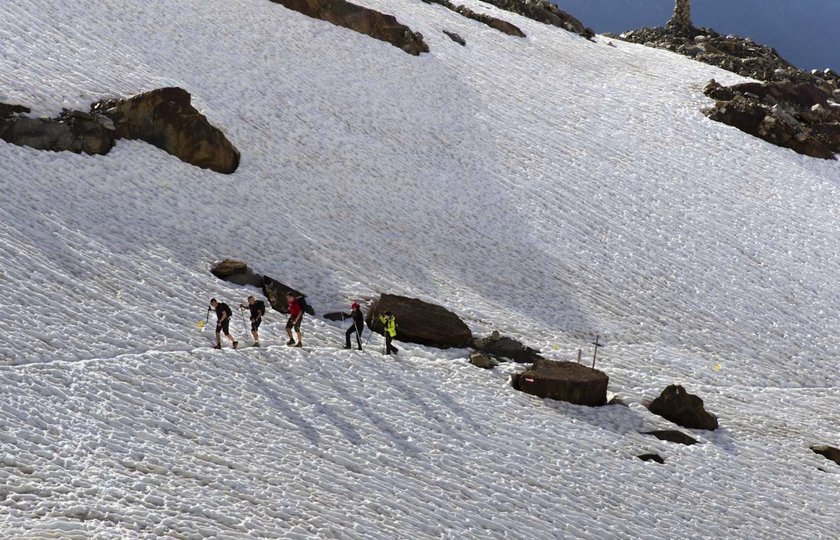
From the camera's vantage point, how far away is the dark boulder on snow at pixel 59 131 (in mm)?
29234

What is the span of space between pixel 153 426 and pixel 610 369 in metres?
14.2

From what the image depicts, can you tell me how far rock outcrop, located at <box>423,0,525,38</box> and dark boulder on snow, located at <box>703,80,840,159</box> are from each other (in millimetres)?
11993

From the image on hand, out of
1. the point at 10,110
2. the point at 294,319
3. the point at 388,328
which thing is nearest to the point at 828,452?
the point at 388,328

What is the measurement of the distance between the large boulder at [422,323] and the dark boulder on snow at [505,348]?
429mm

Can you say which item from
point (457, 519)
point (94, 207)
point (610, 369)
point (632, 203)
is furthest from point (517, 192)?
point (457, 519)

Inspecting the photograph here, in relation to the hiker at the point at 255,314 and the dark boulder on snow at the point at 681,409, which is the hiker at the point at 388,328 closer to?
the hiker at the point at 255,314

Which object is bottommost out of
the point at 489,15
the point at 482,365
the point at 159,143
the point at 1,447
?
the point at 1,447

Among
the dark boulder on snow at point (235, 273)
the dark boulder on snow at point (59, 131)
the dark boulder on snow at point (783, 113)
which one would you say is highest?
the dark boulder on snow at point (783, 113)

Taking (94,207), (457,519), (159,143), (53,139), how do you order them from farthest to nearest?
1. (159,143)
2. (53,139)
3. (94,207)
4. (457,519)

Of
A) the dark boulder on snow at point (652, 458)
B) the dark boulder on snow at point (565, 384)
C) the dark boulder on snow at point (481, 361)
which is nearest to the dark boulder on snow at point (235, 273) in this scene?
the dark boulder on snow at point (481, 361)

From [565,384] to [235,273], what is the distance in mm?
9965

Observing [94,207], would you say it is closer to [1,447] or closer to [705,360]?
[1,447]

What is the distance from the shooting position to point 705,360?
1205 inches

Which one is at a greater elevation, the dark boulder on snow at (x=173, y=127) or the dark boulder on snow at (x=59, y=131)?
the dark boulder on snow at (x=173, y=127)
